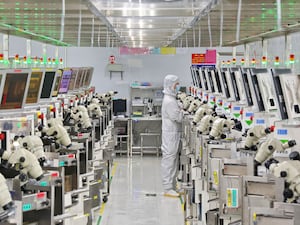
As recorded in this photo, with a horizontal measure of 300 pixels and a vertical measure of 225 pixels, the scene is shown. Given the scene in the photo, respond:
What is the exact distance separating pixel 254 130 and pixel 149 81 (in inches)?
565

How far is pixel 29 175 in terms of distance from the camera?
17.2 feet

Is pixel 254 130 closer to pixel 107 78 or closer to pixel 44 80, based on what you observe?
pixel 44 80

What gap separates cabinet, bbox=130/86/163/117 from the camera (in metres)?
20.6

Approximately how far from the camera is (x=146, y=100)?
20.7 meters

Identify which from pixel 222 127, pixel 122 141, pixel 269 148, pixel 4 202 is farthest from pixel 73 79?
pixel 4 202

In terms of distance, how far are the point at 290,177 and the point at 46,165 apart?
247 cm

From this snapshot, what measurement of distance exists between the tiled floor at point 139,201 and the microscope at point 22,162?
621cm

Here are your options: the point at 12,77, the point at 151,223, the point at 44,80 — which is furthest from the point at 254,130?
the point at 151,223

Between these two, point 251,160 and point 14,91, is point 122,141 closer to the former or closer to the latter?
point 14,91

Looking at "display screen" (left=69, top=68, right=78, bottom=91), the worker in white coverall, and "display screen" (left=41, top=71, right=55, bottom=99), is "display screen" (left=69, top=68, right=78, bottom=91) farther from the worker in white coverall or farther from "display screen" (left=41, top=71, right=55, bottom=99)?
"display screen" (left=41, top=71, right=55, bottom=99)

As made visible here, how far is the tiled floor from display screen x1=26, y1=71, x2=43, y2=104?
11.7 feet

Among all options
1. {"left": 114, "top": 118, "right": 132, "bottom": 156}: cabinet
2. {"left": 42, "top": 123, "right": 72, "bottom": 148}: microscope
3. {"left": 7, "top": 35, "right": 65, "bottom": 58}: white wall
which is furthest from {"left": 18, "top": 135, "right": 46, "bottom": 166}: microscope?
{"left": 114, "top": 118, "right": 132, "bottom": 156}: cabinet

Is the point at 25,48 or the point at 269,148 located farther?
the point at 25,48

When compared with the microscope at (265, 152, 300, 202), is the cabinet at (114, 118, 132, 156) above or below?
below
